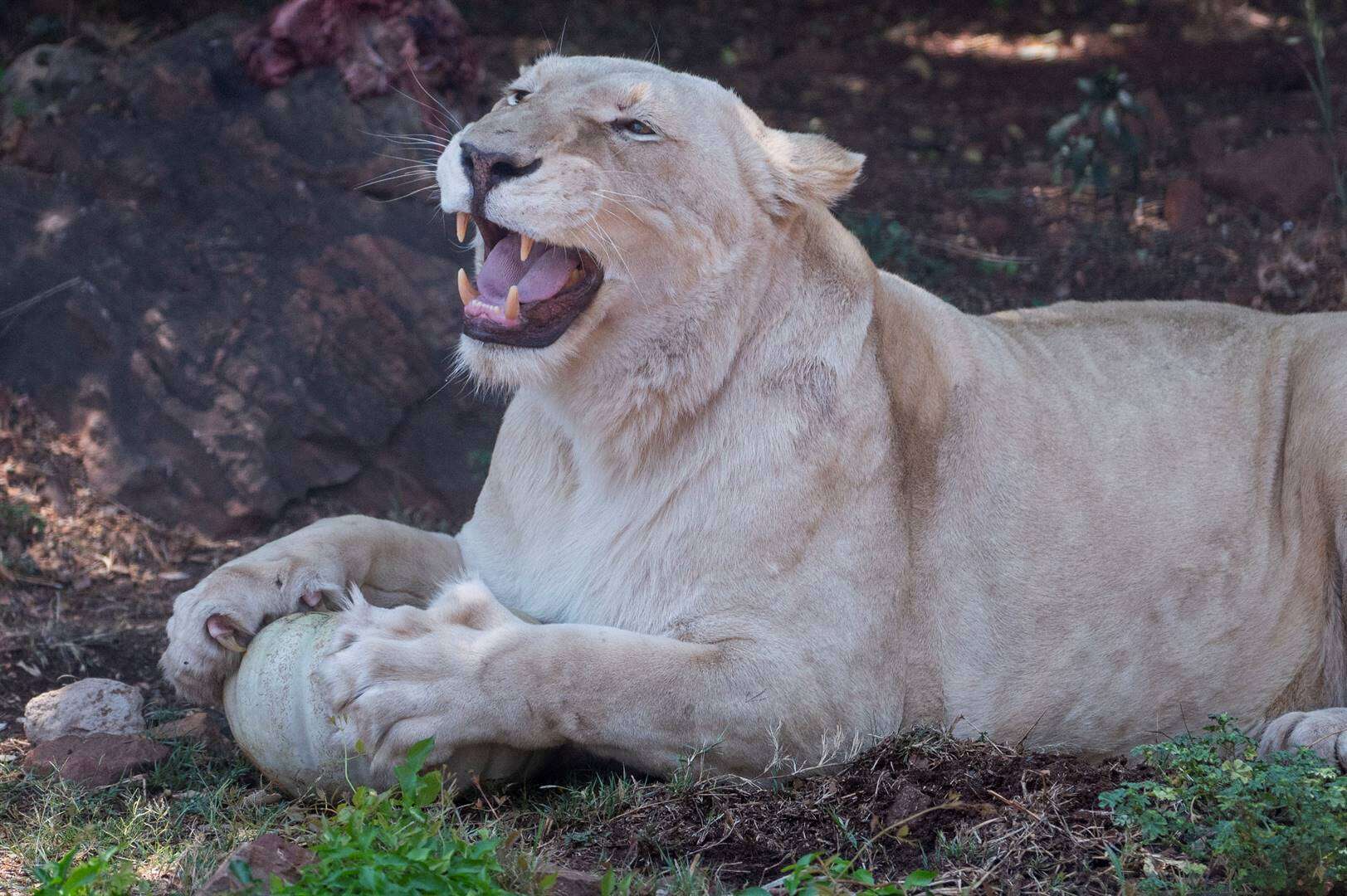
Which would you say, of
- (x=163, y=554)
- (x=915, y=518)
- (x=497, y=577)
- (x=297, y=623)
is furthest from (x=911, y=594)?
(x=163, y=554)

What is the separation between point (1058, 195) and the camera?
6.68 m

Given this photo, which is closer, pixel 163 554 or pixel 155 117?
pixel 163 554

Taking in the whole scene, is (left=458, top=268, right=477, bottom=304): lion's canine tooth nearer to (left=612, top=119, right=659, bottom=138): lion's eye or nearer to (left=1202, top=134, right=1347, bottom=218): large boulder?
(left=612, top=119, right=659, bottom=138): lion's eye

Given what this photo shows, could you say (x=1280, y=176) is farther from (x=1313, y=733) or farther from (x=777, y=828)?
(x=777, y=828)

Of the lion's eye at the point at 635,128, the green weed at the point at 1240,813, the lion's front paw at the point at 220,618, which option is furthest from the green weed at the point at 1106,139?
the lion's front paw at the point at 220,618

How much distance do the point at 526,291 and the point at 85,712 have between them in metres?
1.57

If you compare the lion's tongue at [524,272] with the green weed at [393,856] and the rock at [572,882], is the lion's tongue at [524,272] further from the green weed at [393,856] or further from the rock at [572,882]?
the rock at [572,882]

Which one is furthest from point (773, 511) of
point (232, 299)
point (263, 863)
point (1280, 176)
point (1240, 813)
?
point (1280, 176)

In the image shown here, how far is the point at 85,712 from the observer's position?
11.9ft

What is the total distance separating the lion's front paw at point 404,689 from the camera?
2.91 metres

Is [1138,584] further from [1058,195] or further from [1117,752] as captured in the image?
[1058,195]

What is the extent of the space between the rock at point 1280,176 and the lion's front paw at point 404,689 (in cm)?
455

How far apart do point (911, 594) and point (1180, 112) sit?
4.85 m

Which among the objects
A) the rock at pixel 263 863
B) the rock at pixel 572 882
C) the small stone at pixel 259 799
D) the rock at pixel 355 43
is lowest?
the small stone at pixel 259 799
